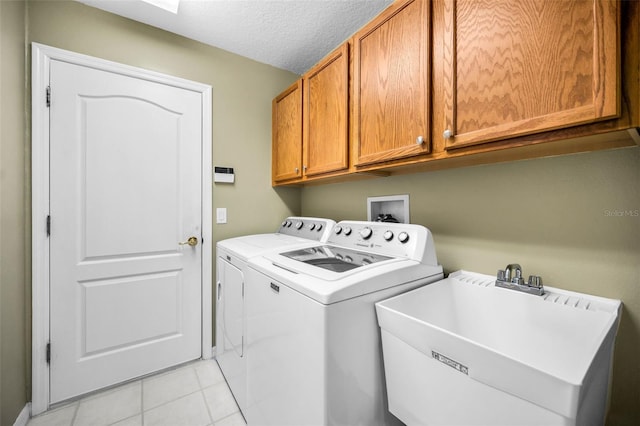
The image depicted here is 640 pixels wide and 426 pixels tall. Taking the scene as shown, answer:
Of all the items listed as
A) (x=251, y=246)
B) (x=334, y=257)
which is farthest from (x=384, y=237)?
(x=251, y=246)

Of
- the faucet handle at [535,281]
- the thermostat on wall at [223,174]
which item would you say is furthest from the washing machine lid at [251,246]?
the faucet handle at [535,281]

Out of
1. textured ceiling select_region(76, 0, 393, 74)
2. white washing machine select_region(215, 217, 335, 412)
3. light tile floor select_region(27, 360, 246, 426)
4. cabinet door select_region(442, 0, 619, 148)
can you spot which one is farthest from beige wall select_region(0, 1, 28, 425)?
cabinet door select_region(442, 0, 619, 148)

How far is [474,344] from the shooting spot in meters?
0.68

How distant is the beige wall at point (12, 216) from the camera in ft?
4.09

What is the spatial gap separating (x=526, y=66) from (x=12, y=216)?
242 centimetres

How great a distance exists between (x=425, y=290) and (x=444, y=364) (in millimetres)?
377

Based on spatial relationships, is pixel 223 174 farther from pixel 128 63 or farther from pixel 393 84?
pixel 393 84

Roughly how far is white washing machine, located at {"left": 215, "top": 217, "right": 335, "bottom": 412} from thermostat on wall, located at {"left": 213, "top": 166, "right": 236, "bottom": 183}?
0.55 meters

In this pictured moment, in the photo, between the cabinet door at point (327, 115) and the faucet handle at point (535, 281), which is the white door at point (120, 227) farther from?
the faucet handle at point (535, 281)

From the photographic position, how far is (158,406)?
1.55 m

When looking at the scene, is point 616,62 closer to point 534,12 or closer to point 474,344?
point 534,12

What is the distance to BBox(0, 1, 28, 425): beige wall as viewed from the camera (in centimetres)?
125

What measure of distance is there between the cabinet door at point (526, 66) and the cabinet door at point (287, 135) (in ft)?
3.77

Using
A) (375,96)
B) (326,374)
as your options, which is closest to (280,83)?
(375,96)
